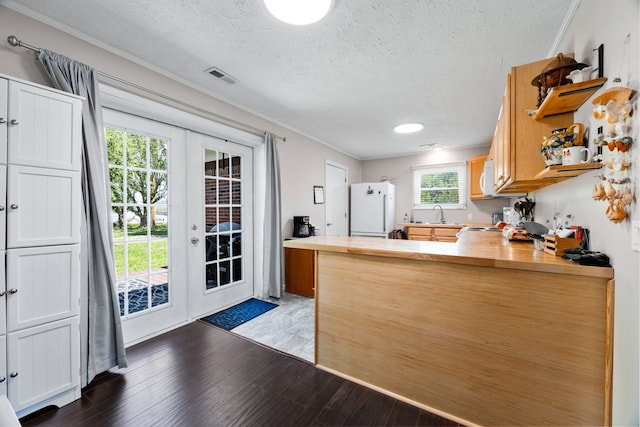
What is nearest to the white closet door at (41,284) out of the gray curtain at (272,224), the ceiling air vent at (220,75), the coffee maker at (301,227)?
the ceiling air vent at (220,75)

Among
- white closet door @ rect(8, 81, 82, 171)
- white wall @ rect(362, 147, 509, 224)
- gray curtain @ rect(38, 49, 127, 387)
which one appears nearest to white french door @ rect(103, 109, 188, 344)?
gray curtain @ rect(38, 49, 127, 387)

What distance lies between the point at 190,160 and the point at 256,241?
A: 1328 mm

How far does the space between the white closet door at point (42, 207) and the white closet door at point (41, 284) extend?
7 cm

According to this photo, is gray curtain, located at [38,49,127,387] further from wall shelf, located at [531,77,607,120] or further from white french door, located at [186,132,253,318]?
wall shelf, located at [531,77,607,120]

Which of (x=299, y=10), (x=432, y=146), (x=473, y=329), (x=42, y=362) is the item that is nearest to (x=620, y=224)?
(x=473, y=329)

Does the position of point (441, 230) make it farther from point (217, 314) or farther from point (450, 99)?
point (217, 314)

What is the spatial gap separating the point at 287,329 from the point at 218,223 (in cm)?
146

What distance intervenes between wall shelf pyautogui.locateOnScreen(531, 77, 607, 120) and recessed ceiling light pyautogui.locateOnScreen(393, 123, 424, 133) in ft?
7.70

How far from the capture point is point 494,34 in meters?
1.86

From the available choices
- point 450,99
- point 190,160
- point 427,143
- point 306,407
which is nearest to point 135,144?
point 190,160

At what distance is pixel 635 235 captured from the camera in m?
0.90

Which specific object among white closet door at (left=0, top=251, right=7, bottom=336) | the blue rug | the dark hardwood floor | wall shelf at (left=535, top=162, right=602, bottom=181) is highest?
wall shelf at (left=535, top=162, right=602, bottom=181)

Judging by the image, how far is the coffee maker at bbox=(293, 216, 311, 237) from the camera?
3887 millimetres

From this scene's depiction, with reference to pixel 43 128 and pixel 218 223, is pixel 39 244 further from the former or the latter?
pixel 218 223
